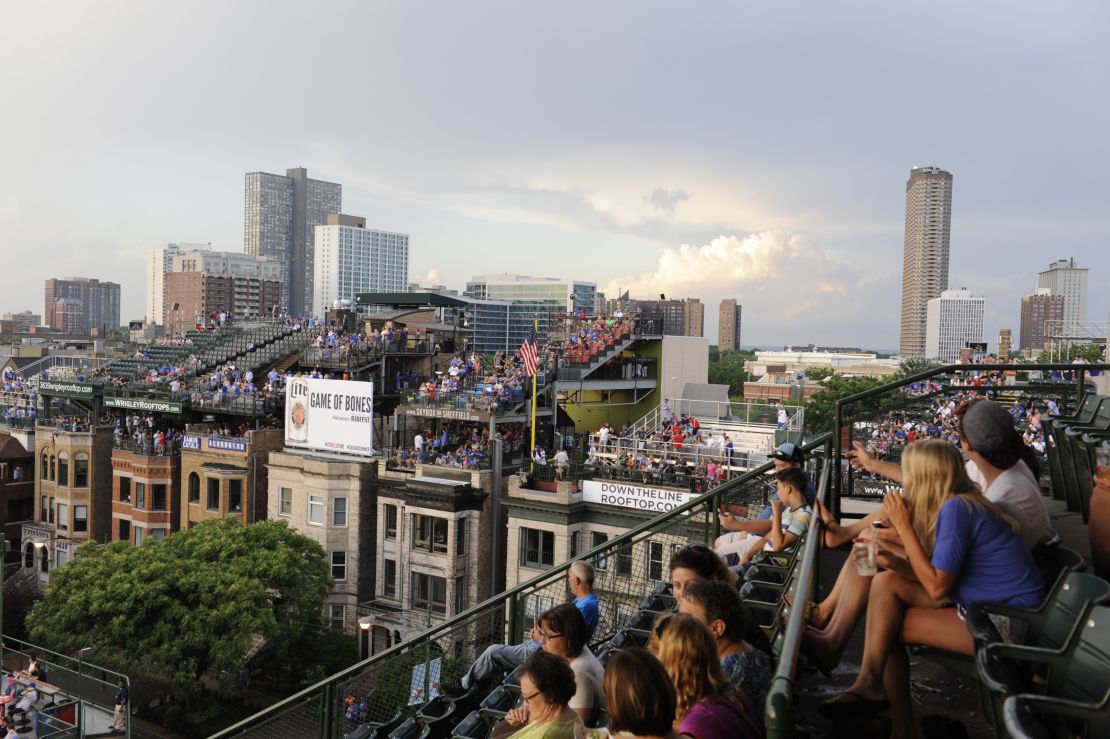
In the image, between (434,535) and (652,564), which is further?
(434,535)

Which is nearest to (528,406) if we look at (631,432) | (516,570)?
(631,432)

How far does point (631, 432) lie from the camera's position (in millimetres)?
39469

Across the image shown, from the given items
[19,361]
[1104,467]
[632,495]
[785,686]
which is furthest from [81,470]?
[19,361]

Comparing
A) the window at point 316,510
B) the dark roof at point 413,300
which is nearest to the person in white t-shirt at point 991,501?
the window at point 316,510

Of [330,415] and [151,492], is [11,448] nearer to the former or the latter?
[151,492]

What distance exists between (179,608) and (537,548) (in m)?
12.2

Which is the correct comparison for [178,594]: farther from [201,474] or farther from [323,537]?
[201,474]

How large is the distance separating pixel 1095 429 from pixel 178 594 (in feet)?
98.7

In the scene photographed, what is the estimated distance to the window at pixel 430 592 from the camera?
3597 centimetres

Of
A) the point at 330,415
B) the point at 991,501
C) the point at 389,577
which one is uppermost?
the point at 991,501

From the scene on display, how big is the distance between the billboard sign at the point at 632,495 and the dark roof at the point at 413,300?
24.4 meters

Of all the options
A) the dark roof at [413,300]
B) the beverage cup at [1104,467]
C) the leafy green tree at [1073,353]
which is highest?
the dark roof at [413,300]

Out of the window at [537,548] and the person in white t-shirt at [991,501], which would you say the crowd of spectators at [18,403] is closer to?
the window at [537,548]

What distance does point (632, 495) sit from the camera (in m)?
31.8
